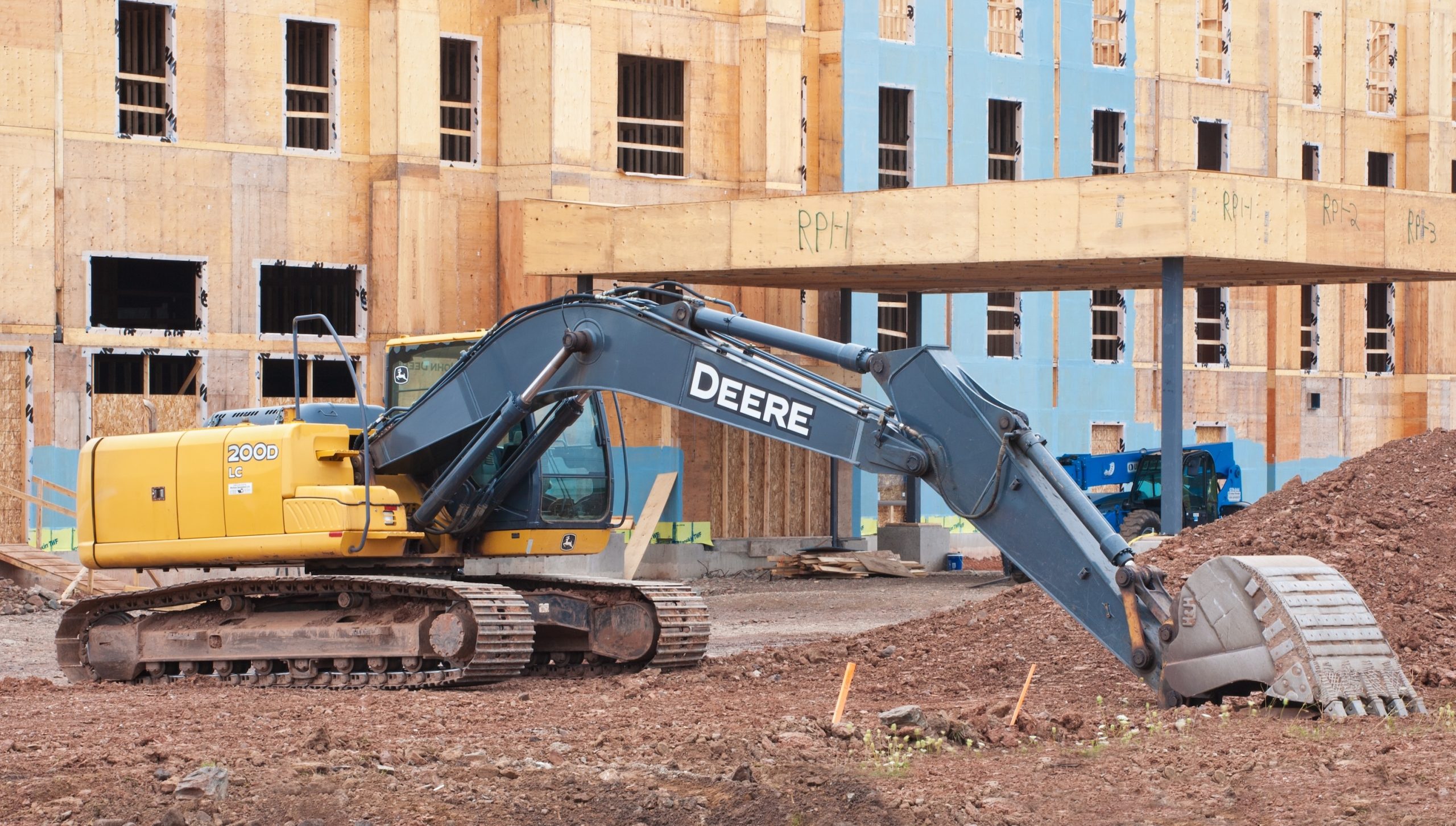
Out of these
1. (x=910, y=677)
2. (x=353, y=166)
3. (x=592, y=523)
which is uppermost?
(x=353, y=166)

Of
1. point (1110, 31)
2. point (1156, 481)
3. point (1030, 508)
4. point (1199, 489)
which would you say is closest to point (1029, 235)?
point (1156, 481)

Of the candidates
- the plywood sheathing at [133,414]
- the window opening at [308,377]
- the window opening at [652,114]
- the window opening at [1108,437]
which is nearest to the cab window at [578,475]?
the plywood sheathing at [133,414]

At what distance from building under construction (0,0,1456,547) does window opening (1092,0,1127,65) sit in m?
0.09

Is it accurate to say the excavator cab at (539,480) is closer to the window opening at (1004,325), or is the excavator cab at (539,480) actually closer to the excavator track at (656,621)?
the excavator track at (656,621)

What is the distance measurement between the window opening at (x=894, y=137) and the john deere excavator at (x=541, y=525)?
807 inches

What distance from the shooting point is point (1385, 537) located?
15656 millimetres

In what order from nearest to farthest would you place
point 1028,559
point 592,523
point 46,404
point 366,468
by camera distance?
point 1028,559, point 366,468, point 592,523, point 46,404

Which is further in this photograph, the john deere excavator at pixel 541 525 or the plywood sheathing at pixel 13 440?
the plywood sheathing at pixel 13 440

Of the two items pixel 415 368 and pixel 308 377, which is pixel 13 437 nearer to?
pixel 308 377

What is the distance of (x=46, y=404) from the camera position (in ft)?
83.7

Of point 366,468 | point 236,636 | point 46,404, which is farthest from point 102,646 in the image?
point 46,404

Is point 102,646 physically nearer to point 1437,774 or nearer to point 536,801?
point 536,801

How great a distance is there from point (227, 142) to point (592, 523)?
1439cm

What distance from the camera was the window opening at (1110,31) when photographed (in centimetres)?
3772
